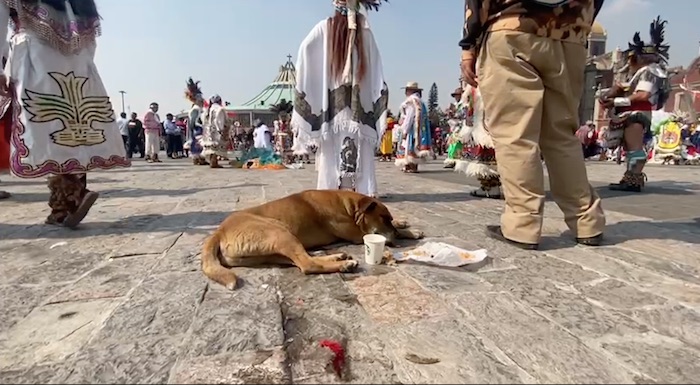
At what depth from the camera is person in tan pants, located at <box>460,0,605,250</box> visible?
8.67 ft

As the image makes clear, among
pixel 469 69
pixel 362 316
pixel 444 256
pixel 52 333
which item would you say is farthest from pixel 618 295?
pixel 52 333

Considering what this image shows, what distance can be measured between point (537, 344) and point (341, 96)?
363 centimetres

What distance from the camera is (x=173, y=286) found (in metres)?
2.02

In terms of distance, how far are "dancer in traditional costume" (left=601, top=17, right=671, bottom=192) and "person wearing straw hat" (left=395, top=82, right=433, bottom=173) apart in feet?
14.4

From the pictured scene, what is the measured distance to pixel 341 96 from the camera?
15.0 feet

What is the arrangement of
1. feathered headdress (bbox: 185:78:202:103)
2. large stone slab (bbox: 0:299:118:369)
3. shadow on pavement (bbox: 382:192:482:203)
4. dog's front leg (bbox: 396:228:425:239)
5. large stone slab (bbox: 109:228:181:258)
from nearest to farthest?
large stone slab (bbox: 0:299:118:369) → large stone slab (bbox: 109:228:181:258) → dog's front leg (bbox: 396:228:425:239) → shadow on pavement (bbox: 382:192:482:203) → feathered headdress (bbox: 185:78:202:103)

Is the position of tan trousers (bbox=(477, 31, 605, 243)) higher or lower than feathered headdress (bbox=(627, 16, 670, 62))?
lower

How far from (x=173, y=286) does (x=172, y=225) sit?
174 centimetres

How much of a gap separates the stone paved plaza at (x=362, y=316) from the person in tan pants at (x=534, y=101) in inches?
9.5

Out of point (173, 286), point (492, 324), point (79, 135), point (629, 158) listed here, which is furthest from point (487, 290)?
point (629, 158)

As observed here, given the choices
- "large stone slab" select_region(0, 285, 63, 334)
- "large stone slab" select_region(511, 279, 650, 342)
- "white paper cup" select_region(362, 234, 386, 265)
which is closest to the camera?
"large stone slab" select_region(511, 279, 650, 342)

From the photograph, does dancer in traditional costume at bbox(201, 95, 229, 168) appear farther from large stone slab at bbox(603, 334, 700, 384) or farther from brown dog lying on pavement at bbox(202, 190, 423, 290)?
large stone slab at bbox(603, 334, 700, 384)

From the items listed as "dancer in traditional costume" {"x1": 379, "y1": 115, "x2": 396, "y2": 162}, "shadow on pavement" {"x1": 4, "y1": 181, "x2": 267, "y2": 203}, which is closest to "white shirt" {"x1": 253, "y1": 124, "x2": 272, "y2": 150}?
"dancer in traditional costume" {"x1": 379, "y1": 115, "x2": 396, "y2": 162}

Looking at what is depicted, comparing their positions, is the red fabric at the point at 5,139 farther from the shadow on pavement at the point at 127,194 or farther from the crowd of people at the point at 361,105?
the shadow on pavement at the point at 127,194
